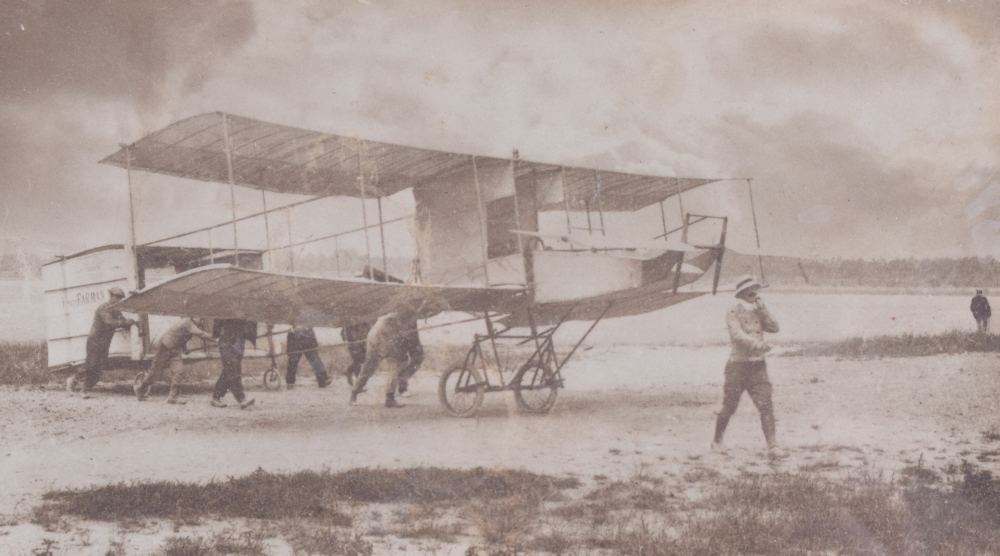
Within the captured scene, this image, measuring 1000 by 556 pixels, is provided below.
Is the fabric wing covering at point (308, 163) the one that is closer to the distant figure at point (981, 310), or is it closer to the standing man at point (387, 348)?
the standing man at point (387, 348)

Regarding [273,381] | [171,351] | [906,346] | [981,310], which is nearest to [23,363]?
[171,351]

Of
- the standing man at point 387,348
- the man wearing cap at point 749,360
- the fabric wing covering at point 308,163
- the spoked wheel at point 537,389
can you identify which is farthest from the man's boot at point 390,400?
the man wearing cap at point 749,360

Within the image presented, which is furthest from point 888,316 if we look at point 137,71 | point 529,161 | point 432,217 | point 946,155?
point 137,71

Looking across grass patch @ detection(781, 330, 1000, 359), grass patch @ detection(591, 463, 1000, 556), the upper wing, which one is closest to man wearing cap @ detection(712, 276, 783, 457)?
grass patch @ detection(591, 463, 1000, 556)

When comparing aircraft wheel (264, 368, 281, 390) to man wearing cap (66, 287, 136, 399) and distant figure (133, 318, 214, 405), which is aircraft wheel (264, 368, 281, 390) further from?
man wearing cap (66, 287, 136, 399)

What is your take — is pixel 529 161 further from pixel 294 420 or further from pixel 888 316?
pixel 888 316

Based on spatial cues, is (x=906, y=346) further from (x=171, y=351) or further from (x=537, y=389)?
(x=171, y=351)
